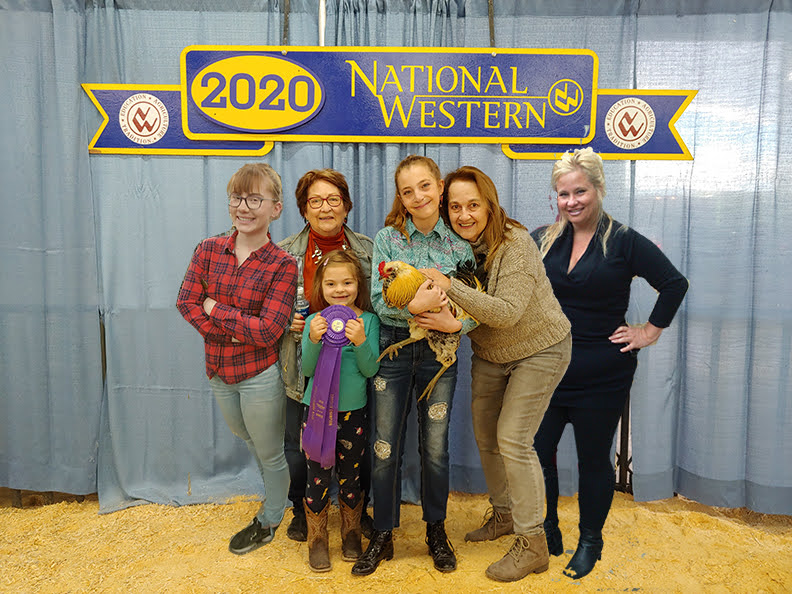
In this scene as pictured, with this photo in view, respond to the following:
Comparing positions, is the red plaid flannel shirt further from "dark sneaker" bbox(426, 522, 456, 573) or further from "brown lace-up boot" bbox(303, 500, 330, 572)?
"dark sneaker" bbox(426, 522, 456, 573)

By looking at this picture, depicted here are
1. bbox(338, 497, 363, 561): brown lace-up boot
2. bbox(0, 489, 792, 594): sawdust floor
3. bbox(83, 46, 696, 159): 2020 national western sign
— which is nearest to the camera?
bbox(0, 489, 792, 594): sawdust floor

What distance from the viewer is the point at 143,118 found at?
2590 mm

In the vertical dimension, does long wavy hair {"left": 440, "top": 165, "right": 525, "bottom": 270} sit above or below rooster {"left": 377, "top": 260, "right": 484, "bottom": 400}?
above

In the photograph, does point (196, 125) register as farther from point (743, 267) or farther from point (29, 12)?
point (743, 267)

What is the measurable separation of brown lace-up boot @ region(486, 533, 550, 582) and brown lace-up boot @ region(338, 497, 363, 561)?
0.57 metres

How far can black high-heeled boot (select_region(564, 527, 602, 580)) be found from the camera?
2.12 m

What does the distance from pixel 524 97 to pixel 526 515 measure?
195 centimetres

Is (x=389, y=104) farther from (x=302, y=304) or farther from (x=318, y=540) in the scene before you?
(x=318, y=540)

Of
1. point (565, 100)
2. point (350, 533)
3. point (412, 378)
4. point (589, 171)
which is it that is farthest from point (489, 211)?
point (350, 533)

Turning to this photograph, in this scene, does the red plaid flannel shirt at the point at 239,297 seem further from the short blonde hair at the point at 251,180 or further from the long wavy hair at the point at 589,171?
the long wavy hair at the point at 589,171

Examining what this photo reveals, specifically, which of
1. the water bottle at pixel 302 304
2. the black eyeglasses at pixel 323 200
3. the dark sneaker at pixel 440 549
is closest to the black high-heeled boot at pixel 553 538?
the dark sneaker at pixel 440 549

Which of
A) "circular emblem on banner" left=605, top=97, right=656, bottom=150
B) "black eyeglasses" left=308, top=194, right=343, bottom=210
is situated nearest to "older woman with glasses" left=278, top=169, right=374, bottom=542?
"black eyeglasses" left=308, top=194, right=343, bottom=210

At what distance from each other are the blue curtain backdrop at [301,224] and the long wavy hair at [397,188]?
0.61 meters

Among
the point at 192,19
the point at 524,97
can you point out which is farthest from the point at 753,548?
the point at 192,19
